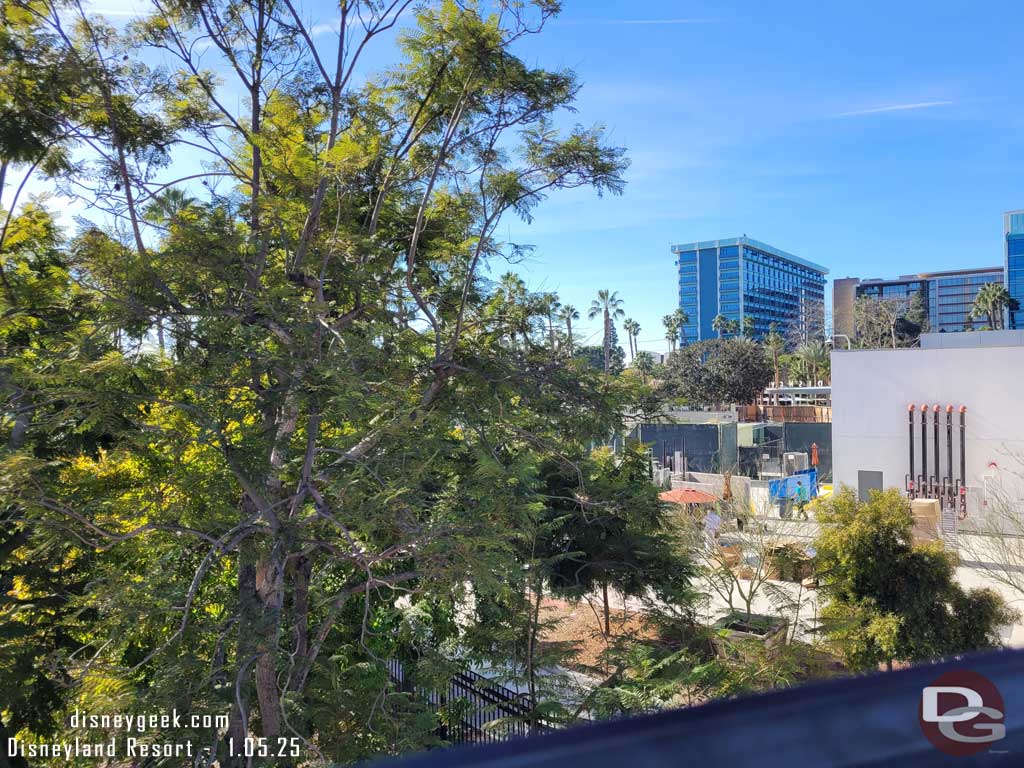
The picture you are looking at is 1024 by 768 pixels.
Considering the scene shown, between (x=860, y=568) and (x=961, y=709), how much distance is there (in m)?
10.9

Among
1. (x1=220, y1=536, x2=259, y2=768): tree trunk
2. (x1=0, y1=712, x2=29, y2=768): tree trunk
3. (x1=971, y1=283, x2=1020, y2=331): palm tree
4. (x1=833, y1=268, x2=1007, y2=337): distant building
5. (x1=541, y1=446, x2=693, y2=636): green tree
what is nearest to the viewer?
(x1=220, y1=536, x2=259, y2=768): tree trunk

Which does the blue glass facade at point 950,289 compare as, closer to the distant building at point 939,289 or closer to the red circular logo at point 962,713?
the distant building at point 939,289

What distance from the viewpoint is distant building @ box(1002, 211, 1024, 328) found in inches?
4053

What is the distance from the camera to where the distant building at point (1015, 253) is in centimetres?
10294

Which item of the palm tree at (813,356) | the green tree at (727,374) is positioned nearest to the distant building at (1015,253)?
the palm tree at (813,356)

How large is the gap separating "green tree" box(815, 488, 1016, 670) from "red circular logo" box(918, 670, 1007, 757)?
10.0 metres

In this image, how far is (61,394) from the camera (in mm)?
5141

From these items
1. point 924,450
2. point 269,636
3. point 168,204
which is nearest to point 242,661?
point 269,636

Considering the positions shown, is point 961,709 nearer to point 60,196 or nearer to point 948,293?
point 60,196

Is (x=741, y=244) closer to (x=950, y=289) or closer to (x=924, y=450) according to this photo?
(x=950, y=289)

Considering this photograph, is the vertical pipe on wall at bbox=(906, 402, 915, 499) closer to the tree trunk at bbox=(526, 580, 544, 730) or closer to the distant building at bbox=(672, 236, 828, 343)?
the tree trunk at bbox=(526, 580, 544, 730)

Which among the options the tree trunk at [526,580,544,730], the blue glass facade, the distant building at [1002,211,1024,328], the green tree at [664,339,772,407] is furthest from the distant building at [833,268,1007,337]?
the tree trunk at [526,580,544,730]

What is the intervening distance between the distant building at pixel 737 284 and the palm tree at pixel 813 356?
6850 centimetres

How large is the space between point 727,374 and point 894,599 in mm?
40665
